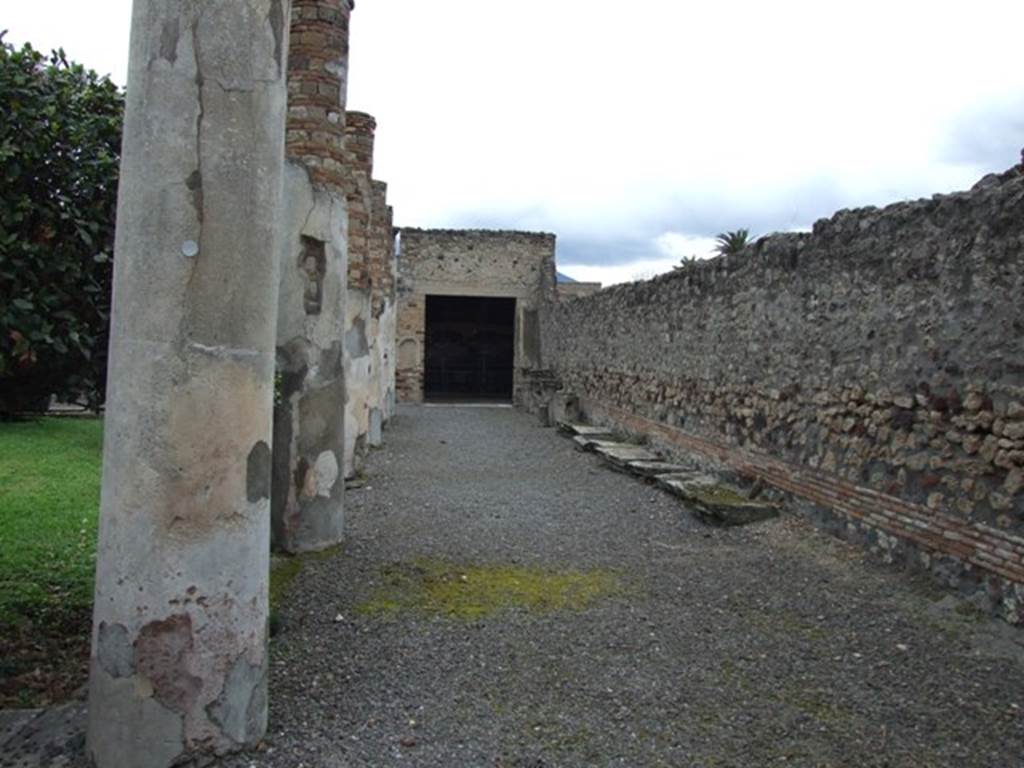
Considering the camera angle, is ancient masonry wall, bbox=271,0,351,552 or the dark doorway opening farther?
the dark doorway opening

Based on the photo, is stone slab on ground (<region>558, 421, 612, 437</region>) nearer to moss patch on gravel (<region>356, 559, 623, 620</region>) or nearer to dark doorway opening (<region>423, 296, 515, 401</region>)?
moss patch on gravel (<region>356, 559, 623, 620</region>)

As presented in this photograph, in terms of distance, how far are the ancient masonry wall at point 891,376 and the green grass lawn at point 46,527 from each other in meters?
4.87

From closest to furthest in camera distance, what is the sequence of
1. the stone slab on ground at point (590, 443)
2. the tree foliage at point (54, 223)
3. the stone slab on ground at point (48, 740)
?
1. the stone slab on ground at point (48, 740)
2. the tree foliage at point (54, 223)
3. the stone slab on ground at point (590, 443)

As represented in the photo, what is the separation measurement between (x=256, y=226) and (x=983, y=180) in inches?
172

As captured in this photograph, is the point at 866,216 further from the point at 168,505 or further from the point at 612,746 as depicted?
the point at 168,505

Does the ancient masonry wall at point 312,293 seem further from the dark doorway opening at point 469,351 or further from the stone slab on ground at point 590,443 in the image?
the dark doorway opening at point 469,351

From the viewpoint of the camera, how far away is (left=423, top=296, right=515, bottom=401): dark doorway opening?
27.0 m

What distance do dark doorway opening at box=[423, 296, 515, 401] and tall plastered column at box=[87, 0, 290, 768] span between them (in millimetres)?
24131

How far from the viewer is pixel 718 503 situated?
6871 mm

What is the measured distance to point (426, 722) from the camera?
10.2ft

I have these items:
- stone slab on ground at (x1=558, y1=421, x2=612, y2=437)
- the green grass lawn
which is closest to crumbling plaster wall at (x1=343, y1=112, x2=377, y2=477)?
the green grass lawn

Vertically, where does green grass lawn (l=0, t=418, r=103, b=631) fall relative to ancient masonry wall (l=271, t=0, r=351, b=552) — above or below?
below

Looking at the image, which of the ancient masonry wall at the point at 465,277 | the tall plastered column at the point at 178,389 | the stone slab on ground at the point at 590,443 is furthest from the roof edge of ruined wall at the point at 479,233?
the tall plastered column at the point at 178,389

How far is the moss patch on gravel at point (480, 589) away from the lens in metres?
4.51
